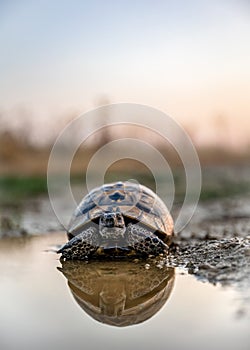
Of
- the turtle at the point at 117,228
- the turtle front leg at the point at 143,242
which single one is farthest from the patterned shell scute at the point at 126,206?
the turtle front leg at the point at 143,242

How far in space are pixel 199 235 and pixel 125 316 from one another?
3952 mm

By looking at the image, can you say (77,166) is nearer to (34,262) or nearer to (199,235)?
(199,235)

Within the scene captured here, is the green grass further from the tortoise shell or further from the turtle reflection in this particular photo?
the turtle reflection

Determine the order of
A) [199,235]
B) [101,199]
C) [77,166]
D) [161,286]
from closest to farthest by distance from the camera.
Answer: [161,286] < [101,199] < [199,235] < [77,166]

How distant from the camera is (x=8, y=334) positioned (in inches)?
133

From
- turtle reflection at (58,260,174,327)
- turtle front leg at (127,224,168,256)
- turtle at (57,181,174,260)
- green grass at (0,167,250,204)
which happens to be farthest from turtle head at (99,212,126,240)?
green grass at (0,167,250,204)

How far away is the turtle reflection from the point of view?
12.5ft

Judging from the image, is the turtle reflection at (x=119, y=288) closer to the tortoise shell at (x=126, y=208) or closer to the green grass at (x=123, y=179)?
the tortoise shell at (x=126, y=208)

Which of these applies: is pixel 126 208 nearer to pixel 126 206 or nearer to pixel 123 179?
pixel 126 206

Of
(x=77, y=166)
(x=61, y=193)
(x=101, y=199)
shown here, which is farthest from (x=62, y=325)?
(x=77, y=166)

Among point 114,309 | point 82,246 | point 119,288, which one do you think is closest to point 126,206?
point 82,246

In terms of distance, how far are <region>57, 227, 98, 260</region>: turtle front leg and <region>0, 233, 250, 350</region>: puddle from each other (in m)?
0.17

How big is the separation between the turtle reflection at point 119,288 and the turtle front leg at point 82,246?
0.39 feet

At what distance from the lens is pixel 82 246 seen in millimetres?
5621
